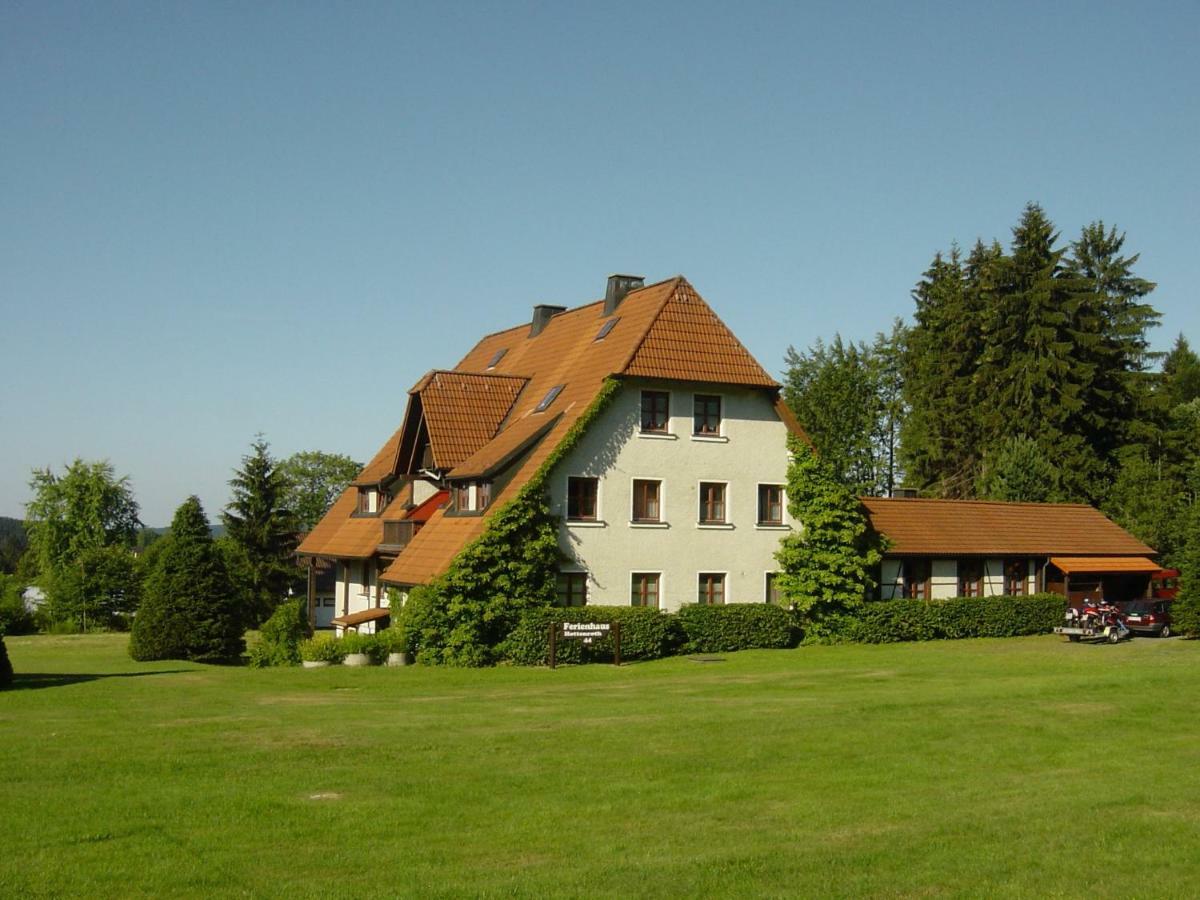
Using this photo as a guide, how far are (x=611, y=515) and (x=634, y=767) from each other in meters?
20.6

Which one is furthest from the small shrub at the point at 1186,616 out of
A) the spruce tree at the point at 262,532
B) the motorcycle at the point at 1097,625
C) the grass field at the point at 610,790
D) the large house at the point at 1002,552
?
the spruce tree at the point at 262,532

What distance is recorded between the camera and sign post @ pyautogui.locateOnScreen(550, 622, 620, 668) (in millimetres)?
33125

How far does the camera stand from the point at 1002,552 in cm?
4325

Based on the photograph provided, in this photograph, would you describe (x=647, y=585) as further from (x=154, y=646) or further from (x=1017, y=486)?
(x=1017, y=486)

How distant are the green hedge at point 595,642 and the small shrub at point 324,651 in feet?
14.1

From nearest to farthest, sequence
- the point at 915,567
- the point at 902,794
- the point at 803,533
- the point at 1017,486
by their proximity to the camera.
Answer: the point at 902,794
the point at 803,533
the point at 915,567
the point at 1017,486

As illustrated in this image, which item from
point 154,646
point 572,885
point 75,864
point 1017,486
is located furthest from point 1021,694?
point 1017,486

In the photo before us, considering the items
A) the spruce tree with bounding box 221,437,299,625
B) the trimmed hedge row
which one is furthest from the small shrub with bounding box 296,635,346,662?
the spruce tree with bounding box 221,437,299,625

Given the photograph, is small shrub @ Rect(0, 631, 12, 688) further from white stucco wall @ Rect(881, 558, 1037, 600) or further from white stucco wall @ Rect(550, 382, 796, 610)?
white stucco wall @ Rect(881, 558, 1037, 600)

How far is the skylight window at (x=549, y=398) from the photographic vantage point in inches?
1547

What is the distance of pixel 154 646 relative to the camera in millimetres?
38188

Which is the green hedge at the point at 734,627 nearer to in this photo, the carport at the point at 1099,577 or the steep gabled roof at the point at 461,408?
the steep gabled roof at the point at 461,408

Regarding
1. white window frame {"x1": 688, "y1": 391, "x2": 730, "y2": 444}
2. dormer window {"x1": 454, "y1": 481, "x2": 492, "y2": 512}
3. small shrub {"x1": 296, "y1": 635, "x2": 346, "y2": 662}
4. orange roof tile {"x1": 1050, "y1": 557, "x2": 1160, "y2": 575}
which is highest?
white window frame {"x1": 688, "y1": 391, "x2": 730, "y2": 444}

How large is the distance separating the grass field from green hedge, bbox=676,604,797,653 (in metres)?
9.55
